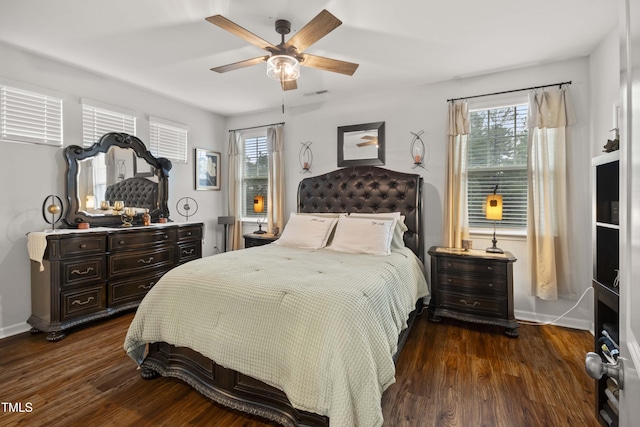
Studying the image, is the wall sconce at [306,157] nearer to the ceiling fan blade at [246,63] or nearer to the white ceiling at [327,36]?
the white ceiling at [327,36]

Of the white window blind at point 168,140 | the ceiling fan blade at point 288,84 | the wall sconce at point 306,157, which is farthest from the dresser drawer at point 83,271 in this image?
the wall sconce at point 306,157

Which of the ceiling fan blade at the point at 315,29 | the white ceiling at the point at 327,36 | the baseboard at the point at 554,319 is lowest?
the baseboard at the point at 554,319

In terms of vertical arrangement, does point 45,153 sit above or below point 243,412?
above

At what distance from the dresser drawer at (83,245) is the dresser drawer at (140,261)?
0.16 m

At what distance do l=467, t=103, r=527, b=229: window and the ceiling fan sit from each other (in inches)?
72.5

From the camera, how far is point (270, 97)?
4.12 metres

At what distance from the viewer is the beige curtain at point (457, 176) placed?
3393 mm

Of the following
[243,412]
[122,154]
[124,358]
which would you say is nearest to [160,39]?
[122,154]

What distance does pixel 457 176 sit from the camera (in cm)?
340

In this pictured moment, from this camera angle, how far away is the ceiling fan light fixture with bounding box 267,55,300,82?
2.28 m

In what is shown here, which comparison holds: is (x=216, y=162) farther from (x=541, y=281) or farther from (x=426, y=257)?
(x=541, y=281)

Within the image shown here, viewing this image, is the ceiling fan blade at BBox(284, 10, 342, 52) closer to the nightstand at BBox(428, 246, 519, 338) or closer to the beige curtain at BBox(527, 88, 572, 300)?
the nightstand at BBox(428, 246, 519, 338)

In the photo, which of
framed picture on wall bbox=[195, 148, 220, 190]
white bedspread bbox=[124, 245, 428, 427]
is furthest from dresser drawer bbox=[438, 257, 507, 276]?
framed picture on wall bbox=[195, 148, 220, 190]

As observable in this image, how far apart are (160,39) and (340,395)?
3.05 metres
